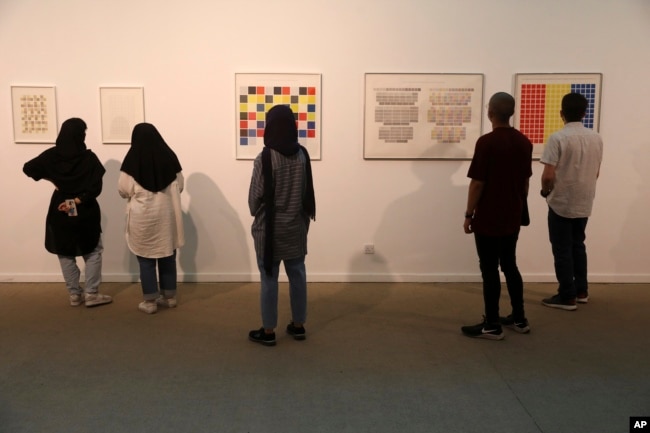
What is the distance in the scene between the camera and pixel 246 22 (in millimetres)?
5008

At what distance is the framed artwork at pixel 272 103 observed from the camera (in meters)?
5.06

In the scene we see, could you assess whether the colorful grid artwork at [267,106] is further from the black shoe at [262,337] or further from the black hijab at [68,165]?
the black shoe at [262,337]

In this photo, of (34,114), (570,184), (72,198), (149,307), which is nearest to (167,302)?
(149,307)

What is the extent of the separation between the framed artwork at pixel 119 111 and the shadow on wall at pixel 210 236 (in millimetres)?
713

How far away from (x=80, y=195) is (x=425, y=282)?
3.09 metres

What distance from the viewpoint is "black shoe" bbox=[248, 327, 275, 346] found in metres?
3.66

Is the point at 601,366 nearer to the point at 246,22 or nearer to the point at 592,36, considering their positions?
the point at 592,36

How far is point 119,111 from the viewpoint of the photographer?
5.07 metres

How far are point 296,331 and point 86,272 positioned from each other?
190 cm

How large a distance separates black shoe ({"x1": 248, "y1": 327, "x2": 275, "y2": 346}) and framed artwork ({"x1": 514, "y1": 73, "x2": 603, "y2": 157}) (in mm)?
3042

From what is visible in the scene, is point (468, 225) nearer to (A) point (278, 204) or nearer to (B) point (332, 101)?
(A) point (278, 204)

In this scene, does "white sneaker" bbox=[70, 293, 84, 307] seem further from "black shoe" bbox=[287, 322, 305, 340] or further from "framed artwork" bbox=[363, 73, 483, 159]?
"framed artwork" bbox=[363, 73, 483, 159]

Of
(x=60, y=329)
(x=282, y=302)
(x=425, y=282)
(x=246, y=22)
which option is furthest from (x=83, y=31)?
(x=425, y=282)

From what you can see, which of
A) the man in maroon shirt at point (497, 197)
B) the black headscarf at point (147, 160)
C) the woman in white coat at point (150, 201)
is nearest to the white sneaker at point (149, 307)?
the woman in white coat at point (150, 201)
